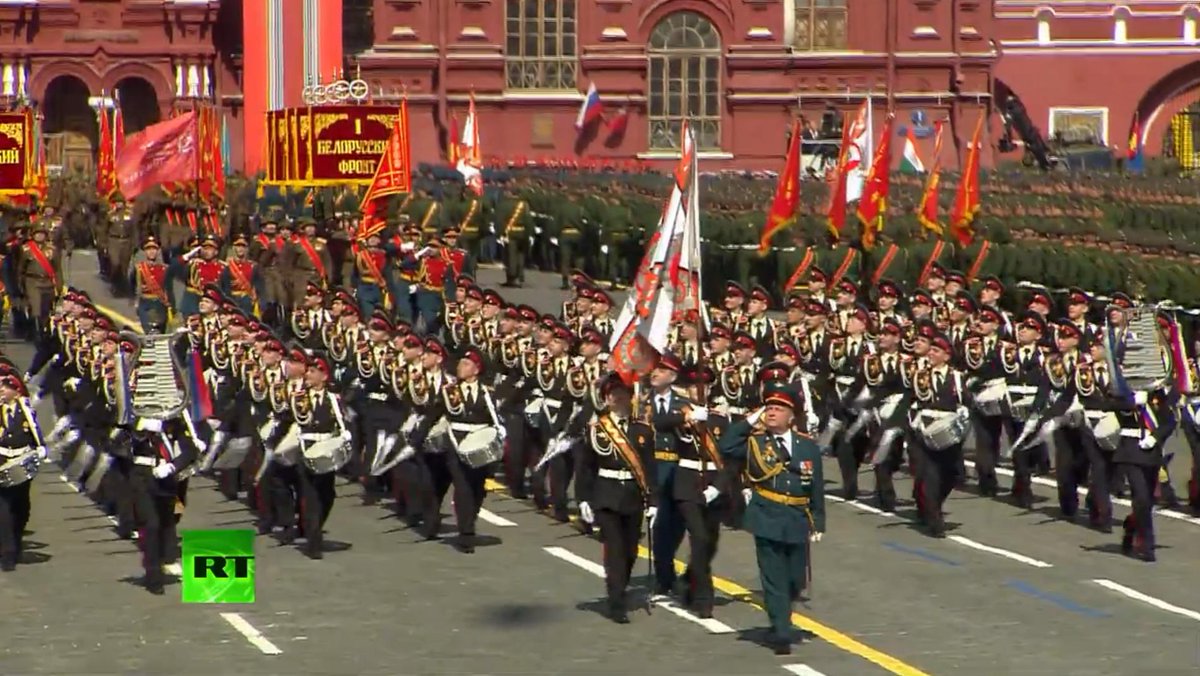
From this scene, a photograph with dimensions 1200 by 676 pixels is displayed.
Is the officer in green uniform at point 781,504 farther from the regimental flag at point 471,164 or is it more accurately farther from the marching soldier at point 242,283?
the regimental flag at point 471,164

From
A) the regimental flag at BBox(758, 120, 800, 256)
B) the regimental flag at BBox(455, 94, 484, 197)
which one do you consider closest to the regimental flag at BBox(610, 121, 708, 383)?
the regimental flag at BBox(758, 120, 800, 256)

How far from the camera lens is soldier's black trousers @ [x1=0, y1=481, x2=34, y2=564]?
19.7 m

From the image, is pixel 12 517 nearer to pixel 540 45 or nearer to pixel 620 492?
pixel 620 492

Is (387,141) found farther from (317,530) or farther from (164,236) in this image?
(317,530)

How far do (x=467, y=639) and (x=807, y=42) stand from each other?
4866cm

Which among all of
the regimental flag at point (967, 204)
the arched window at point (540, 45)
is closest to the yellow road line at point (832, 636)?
the regimental flag at point (967, 204)

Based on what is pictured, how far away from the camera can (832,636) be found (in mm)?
17125

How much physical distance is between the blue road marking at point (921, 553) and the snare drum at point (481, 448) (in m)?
3.07

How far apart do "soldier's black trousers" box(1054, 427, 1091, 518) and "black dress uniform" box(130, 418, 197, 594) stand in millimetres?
7289

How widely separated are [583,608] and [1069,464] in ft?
19.6

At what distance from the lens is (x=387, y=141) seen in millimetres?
34250

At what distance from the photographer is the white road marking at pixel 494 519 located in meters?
22.2

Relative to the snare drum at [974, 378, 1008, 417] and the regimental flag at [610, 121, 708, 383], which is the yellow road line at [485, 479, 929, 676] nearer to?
the regimental flag at [610, 121, 708, 383]

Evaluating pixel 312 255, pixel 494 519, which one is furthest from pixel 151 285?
pixel 494 519
